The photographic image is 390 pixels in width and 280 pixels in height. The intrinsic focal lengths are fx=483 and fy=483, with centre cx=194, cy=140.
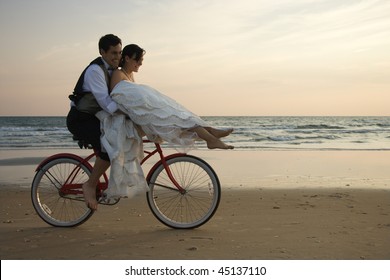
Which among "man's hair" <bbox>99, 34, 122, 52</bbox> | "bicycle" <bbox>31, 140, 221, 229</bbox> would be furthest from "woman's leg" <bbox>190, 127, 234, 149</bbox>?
"man's hair" <bbox>99, 34, 122, 52</bbox>

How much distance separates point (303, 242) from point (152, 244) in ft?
4.50

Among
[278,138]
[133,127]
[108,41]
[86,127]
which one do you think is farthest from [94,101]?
[278,138]

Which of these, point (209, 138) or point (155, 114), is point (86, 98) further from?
point (209, 138)

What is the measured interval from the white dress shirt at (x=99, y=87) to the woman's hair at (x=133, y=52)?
0.30m

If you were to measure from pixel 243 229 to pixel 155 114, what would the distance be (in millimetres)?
1506

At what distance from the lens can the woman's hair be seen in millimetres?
4664

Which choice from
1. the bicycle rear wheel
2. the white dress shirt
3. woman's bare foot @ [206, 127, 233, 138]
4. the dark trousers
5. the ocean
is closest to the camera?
the white dress shirt

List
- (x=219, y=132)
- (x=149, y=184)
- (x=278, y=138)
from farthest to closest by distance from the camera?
1. (x=278, y=138)
2. (x=149, y=184)
3. (x=219, y=132)

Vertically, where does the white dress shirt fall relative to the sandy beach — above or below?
above

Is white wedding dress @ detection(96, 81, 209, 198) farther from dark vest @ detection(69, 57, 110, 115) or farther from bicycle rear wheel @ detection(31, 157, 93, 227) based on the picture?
bicycle rear wheel @ detection(31, 157, 93, 227)

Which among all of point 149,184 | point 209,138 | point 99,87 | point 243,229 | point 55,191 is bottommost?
point 243,229

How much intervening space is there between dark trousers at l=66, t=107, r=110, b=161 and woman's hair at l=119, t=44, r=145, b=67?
690mm

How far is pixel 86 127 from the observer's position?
4.77m
